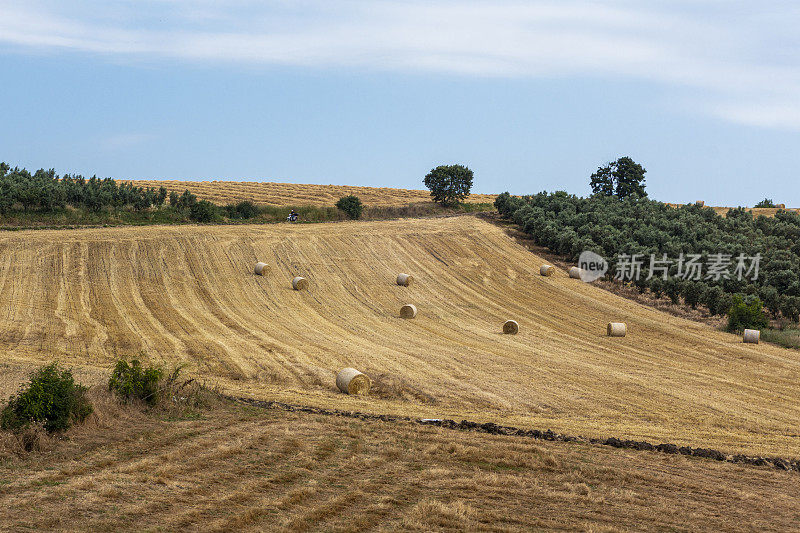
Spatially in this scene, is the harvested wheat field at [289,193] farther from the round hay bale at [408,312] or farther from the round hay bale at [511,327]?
the round hay bale at [511,327]

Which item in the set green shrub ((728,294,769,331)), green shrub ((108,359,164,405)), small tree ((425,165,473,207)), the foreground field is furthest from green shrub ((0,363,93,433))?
small tree ((425,165,473,207))

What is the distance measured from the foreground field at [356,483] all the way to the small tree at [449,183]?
6113 centimetres

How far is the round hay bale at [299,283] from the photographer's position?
40.7 metres

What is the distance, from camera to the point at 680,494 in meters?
13.2

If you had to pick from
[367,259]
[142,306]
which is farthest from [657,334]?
[142,306]

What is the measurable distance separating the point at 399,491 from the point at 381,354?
1542 cm

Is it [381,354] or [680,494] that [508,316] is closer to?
[381,354]

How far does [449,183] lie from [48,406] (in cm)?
6434

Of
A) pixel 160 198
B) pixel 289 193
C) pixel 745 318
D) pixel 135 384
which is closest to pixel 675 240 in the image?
pixel 745 318

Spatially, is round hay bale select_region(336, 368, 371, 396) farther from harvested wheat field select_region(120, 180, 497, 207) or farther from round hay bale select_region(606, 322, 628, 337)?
harvested wheat field select_region(120, 180, 497, 207)

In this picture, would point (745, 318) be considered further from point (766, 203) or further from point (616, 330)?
point (766, 203)

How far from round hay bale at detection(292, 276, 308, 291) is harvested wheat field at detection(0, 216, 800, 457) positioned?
40 cm

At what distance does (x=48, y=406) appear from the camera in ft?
50.3

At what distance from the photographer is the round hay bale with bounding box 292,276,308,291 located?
40688 mm
